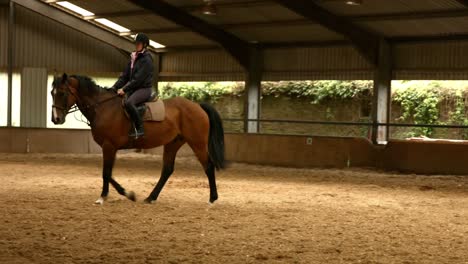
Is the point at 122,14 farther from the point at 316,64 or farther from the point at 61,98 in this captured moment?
the point at 61,98

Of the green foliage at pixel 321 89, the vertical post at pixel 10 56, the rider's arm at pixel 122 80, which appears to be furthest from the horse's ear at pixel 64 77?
the green foliage at pixel 321 89

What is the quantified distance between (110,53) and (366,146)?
967cm

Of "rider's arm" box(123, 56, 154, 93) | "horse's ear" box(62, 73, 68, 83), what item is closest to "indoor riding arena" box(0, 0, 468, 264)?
"horse's ear" box(62, 73, 68, 83)

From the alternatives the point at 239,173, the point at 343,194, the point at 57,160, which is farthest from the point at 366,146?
the point at 57,160

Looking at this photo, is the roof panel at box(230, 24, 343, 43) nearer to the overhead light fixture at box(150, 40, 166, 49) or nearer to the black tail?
the overhead light fixture at box(150, 40, 166, 49)

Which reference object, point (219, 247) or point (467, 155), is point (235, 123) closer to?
point (467, 155)

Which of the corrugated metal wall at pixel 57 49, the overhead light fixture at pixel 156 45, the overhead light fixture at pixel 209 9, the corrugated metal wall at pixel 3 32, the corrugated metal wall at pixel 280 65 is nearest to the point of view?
the overhead light fixture at pixel 209 9

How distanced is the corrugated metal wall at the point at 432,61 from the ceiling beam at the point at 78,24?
8.49 m

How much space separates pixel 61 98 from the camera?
29.2 feet

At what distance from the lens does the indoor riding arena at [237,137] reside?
645 centimetres

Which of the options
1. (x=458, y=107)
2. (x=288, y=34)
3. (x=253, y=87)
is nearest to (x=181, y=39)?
(x=253, y=87)

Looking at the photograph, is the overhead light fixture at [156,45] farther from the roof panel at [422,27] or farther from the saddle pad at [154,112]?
the saddle pad at [154,112]

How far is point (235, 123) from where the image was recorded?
2300cm

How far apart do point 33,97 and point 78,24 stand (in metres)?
2.70
